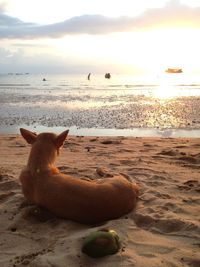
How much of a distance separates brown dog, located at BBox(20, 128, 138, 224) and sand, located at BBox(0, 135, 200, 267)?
130 mm

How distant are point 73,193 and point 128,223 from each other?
809 millimetres

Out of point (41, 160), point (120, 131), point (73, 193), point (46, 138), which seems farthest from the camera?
point (120, 131)

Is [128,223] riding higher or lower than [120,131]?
higher

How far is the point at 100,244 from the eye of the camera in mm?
4441

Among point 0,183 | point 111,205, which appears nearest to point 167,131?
point 0,183

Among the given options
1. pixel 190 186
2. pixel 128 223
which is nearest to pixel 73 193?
pixel 128 223

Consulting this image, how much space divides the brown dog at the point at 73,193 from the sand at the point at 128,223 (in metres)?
0.13

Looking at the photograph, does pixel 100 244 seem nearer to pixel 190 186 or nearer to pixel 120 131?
pixel 190 186

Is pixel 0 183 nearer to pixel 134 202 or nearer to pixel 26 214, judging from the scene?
pixel 26 214

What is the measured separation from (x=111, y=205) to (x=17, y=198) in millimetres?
1678

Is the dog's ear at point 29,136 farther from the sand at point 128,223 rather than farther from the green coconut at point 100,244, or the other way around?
the green coconut at point 100,244

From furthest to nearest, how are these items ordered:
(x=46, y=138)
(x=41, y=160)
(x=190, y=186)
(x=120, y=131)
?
(x=120, y=131) < (x=190, y=186) < (x=46, y=138) < (x=41, y=160)

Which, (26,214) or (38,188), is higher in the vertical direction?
(38,188)

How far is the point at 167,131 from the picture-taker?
15227mm
